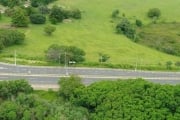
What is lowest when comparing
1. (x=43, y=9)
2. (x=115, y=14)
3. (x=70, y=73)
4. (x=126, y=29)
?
(x=70, y=73)

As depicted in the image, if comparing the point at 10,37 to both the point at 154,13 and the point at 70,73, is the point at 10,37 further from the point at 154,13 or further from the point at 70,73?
the point at 154,13

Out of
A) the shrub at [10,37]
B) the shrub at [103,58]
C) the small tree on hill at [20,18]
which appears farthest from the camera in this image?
the small tree on hill at [20,18]

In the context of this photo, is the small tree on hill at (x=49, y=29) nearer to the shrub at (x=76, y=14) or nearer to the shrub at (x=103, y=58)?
the shrub at (x=76, y=14)

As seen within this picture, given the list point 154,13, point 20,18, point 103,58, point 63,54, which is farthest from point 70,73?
point 154,13

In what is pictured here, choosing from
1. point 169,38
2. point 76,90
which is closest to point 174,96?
point 76,90

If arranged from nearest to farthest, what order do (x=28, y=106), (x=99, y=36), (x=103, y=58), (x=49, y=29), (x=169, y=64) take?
(x=28, y=106), (x=169, y=64), (x=103, y=58), (x=49, y=29), (x=99, y=36)

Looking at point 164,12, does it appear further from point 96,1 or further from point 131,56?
point 131,56

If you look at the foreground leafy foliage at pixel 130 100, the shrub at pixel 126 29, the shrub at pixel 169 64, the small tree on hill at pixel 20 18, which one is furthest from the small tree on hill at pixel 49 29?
the foreground leafy foliage at pixel 130 100
